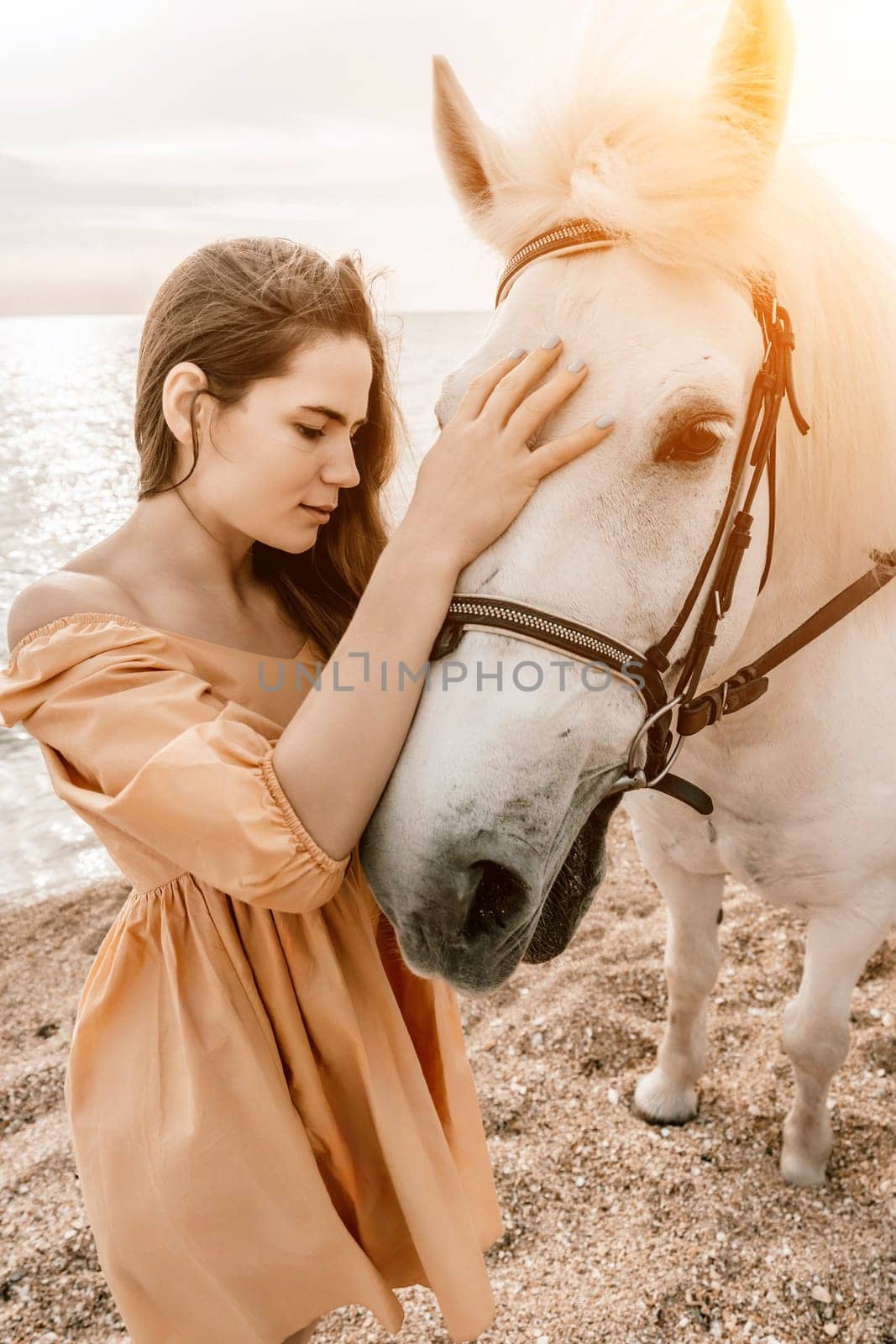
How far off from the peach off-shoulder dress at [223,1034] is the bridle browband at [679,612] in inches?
13.9

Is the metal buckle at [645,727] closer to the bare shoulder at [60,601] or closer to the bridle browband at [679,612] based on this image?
the bridle browband at [679,612]

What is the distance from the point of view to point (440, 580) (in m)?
1.13

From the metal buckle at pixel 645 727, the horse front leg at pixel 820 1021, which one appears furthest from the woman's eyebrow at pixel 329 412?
the horse front leg at pixel 820 1021

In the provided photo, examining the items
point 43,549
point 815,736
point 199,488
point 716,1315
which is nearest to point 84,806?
point 199,488

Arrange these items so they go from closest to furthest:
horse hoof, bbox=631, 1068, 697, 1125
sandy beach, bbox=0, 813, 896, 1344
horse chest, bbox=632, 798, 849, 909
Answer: horse chest, bbox=632, 798, 849, 909, sandy beach, bbox=0, 813, 896, 1344, horse hoof, bbox=631, 1068, 697, 1125

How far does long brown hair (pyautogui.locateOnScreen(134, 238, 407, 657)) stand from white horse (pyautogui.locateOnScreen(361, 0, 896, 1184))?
0.26 m

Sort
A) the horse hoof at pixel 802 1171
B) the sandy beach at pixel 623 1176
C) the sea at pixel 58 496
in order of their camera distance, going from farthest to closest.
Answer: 1. the sea at pixel 58 496
2. the horse hoof at pixel 802 1171
3. the sandy beach at pixel 623 1176

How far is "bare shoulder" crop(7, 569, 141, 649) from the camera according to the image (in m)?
1.21

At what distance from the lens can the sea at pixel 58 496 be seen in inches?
168

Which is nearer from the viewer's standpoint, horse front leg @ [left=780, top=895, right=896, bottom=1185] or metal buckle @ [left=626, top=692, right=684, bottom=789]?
metal buckle @ [left=626, top=692, right=684, bottom=789]

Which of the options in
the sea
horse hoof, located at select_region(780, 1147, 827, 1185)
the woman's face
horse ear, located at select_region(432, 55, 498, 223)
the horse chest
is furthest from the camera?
the sea

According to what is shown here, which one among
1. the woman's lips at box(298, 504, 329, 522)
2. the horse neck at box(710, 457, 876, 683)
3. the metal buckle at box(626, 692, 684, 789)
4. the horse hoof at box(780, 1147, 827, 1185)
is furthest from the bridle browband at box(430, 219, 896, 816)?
the horse hoof at box(780, 1147, 827, 1185)

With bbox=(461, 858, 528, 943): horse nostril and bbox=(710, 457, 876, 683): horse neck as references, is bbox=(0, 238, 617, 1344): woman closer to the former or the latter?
bbox=(461, 858, 528, 943): horse nostril

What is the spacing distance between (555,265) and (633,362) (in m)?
0.23
